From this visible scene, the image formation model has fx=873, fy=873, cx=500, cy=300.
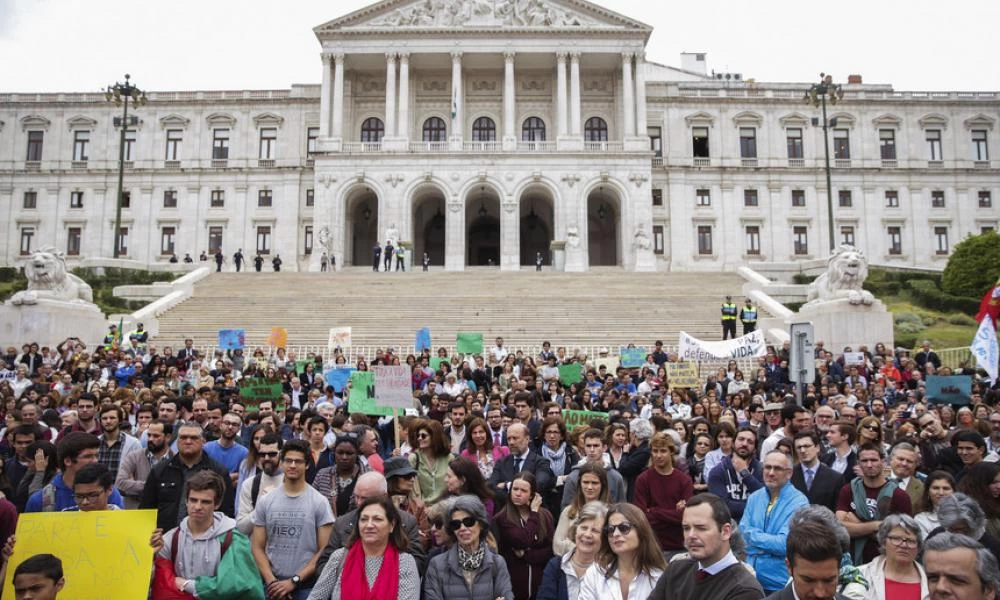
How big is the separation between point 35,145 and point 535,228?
34099 millimetres

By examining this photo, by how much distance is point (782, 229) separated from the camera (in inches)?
2226

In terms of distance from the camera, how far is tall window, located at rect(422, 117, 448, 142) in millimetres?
57031

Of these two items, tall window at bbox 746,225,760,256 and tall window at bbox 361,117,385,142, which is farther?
tall window at bbox 361,117,385,142

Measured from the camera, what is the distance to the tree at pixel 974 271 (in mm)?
38750

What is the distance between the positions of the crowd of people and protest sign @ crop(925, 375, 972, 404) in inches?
158

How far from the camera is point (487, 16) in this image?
54375mm

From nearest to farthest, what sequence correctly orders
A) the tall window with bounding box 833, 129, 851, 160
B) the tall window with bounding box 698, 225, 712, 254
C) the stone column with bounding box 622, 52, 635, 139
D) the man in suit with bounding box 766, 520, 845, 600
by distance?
1. the man in suit with bounding box 766, 520, 845, 600
2. the stone column with bounding box 622, 52, 635, 139
3. the tall window with bounding box 698, 225, 712, 254
4. the tall window with bounding box 833, 129, 851, 160

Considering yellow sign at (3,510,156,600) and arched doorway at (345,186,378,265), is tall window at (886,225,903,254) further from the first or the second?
yellow sign at (3,510,156,600)

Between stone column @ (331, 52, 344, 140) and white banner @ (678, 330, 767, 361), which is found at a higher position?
stone column @ (331, 52, 344, 140)

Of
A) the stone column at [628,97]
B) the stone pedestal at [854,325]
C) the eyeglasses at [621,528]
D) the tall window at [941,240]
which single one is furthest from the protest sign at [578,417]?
the tall window at [941,240]

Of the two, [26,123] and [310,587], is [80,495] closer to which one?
[310,587]

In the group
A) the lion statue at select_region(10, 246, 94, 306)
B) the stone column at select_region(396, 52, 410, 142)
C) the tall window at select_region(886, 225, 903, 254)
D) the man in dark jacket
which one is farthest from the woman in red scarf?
the tall window at select_region(886, 225, 903, 254)

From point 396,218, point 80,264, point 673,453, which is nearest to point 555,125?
point 396,218

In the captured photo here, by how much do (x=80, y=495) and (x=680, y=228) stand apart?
51.9m
